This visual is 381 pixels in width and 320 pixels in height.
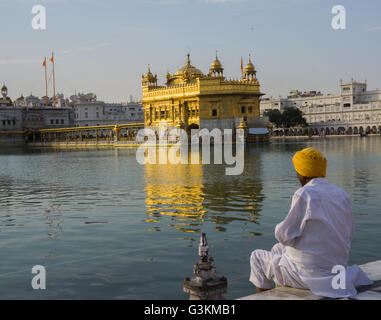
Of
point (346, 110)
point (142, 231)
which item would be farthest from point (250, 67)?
point (346, 110)

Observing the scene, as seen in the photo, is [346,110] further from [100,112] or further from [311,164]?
[311,164]

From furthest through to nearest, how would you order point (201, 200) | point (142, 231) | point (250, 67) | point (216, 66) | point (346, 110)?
point (346, 110), point (250, 67), point (216, 66), point (201, 200), point (142, 231)

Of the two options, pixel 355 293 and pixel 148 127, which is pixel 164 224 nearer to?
pixel 355 293

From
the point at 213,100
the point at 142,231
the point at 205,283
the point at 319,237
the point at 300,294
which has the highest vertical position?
the point at 213,100

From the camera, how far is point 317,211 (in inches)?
190

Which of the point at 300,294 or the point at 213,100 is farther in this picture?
the point at 213,100

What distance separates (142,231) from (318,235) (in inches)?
231

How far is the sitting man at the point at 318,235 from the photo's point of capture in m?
4.82

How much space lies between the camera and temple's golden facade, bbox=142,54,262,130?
212 ft

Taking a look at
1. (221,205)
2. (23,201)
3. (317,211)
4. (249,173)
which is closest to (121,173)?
(249,173)

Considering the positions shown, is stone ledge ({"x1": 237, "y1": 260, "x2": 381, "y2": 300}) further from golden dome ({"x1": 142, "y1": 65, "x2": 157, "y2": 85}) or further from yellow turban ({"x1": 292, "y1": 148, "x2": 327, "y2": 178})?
golden dome ({"x1": 142, "y1": 65, "x2": 157, "y2": 85})

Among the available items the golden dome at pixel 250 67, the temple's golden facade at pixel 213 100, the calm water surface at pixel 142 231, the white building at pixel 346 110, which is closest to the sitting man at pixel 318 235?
the calm water surface at pixel 142 231

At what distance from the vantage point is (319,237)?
16.0 feet
